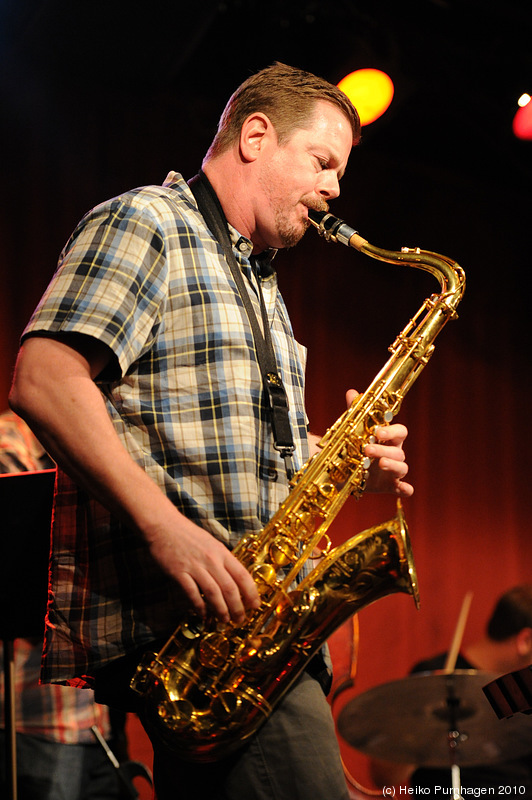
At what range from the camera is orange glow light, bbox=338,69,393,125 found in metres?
4.56

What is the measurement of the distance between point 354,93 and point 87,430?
372 cm

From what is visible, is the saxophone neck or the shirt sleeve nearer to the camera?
the shirt sleeve

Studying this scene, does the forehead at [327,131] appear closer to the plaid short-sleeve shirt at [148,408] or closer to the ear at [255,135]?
the ear at [255,135]

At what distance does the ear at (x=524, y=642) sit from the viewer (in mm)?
4617

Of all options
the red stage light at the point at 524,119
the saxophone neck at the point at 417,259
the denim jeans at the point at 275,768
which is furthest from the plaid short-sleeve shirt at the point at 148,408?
the red stage light at the point at 524,119

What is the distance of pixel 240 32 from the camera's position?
4676mm

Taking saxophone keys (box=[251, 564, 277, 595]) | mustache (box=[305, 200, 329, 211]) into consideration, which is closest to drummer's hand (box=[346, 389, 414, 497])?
saxophone keys (box=[251, 564, 277, 595])

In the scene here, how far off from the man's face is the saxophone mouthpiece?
0.03 m

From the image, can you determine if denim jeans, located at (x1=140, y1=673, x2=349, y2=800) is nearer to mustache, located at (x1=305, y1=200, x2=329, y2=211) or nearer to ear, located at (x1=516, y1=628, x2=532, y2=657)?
mustache, located at (x1=305, y1=200, x2=329, y2=211)

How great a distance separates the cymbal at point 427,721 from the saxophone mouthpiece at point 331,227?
81.6 inches

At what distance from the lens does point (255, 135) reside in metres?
2.31

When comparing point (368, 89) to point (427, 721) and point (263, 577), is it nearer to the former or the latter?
point (427, 721)

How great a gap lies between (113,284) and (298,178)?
0.86 meters

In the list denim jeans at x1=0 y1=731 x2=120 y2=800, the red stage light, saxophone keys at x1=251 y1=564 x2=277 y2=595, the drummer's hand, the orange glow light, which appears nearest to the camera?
saxophone keys at x1=251 y1=564 x2=277 y2=595
